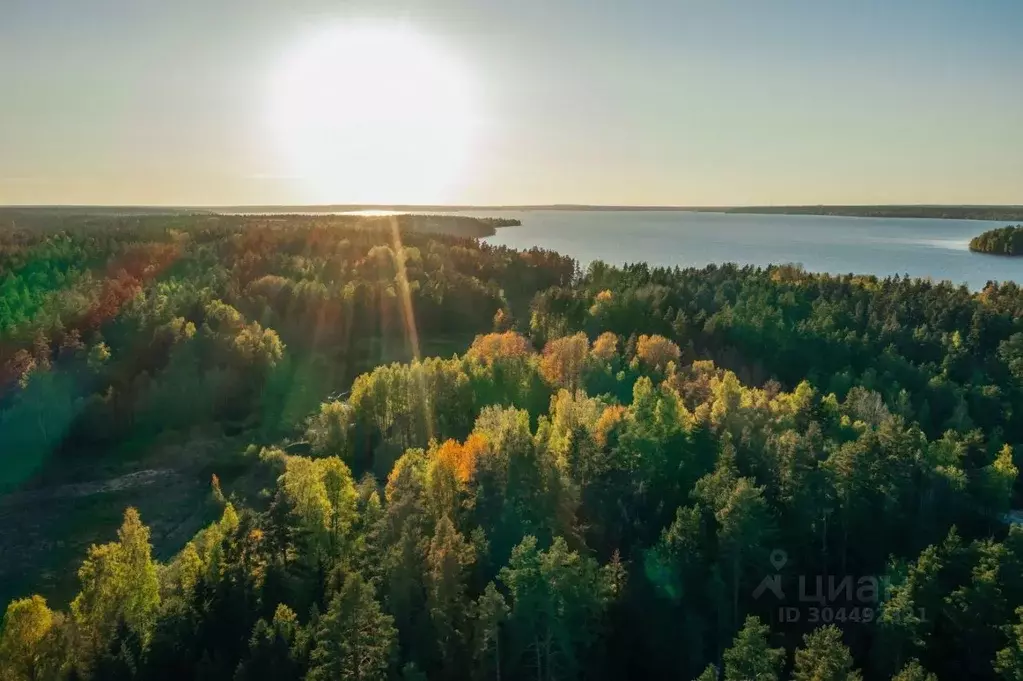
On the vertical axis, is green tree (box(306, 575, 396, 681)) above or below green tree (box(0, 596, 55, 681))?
above

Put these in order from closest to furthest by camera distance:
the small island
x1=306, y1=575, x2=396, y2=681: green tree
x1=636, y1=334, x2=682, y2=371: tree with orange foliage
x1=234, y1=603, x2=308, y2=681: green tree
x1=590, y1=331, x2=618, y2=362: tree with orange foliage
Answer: x1=306, y1=575, x2=396, y2=681: green tree < x1=234, y1=603, x2=308, y2=681: green tree < x1=590, y1=331, x2=618, y2=362: tree with orange foliage < x1=636, y1=334, x2=682, y2=371: tree with orange foliage < the small island

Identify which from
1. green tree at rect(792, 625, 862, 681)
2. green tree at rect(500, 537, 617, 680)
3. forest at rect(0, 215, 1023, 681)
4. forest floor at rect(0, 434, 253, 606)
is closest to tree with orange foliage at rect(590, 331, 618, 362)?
forest at rect(0, 215, 1023, 681)

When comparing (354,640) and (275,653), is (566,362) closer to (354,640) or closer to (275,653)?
(275,653)

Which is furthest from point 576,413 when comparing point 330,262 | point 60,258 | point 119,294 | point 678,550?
point 60,258

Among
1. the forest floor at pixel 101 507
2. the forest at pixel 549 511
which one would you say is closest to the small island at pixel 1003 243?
the forest at pixel 549 511

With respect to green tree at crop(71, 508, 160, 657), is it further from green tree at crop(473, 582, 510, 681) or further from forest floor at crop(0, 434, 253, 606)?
green tree at crop(473, 582, 510, 681)

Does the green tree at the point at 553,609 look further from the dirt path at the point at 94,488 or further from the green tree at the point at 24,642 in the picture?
the dirt path at the point at 94,488
